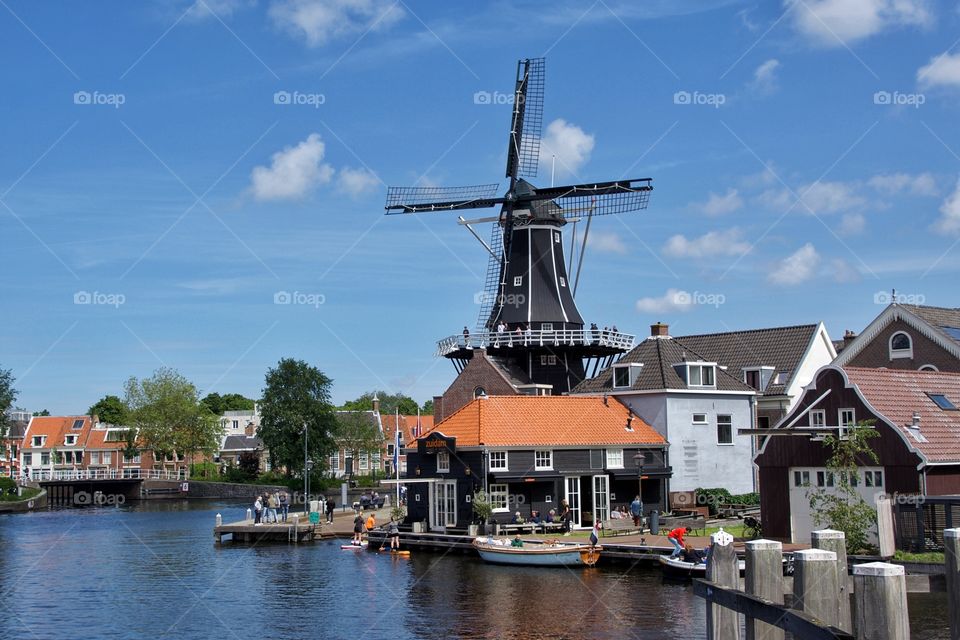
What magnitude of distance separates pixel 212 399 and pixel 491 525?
151 meters

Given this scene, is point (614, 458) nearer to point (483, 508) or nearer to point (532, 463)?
point (532, 463)

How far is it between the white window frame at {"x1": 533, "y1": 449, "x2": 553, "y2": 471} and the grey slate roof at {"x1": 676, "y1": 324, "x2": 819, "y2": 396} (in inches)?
681

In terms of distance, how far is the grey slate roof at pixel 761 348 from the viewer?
5862 cm

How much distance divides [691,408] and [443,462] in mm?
13567

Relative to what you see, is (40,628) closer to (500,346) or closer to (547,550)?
(547,550)

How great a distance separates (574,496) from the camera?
47156 mm

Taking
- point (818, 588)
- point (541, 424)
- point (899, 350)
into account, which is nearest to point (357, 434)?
point (541, 424)

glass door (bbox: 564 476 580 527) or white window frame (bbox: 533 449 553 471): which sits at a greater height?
white window frame (bbox: 533 449 553 471)

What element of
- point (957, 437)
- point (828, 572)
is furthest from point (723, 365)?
point (828, 572)

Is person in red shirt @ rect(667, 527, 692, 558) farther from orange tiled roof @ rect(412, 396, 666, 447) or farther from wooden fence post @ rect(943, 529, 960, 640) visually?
wooden fence post @ rect(943, 529, 960, 640)

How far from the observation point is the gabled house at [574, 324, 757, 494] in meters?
51.9

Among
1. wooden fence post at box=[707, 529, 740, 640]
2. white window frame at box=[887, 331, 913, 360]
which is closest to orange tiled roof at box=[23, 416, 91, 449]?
white window frame at box=[887, 331, 913, 360]

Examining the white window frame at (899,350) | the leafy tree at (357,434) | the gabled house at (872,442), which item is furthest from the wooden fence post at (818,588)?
the leafy tree at (357,434)

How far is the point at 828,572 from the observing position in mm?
9820
